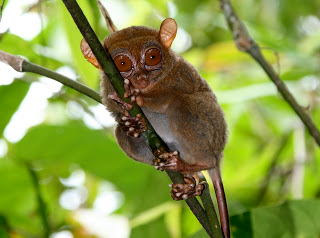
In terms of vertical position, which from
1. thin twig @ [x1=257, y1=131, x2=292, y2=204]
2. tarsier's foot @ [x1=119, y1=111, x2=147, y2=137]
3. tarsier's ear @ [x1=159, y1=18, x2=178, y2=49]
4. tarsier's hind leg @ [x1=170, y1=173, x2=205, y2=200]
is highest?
tarsier's ear @ [x1=159, y1=18, x2=178, y2=49]

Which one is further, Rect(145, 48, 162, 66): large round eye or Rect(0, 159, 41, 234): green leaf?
Rect(0, 159, 41, 234): green leaf

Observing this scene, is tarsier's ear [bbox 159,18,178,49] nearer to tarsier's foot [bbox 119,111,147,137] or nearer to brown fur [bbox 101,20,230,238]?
brown fur [bbox 101,20,230,238]

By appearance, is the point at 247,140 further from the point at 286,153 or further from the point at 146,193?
the point at 146,193

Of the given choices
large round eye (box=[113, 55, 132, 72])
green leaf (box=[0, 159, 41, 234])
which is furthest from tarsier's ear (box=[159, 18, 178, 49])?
green leaf (box=[0, 159, 41, 234])

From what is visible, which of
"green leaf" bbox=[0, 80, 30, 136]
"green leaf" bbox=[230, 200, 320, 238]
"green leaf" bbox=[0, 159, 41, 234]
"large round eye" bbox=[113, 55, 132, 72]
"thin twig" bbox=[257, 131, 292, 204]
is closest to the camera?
"large round eye" bbox=[113, 55, 132, 72]

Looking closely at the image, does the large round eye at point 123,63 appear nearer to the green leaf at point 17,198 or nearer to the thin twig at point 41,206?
the thin twig at point 41,206

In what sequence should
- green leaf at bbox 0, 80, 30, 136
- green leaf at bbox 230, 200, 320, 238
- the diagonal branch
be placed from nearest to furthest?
1. the diagonal branch
2. green leaf at bbox 230, 200, 320, 238
3. green leaf at bbox 0, 80, 30, 136

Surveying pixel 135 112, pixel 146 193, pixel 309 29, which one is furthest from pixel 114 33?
pixel 309 29
